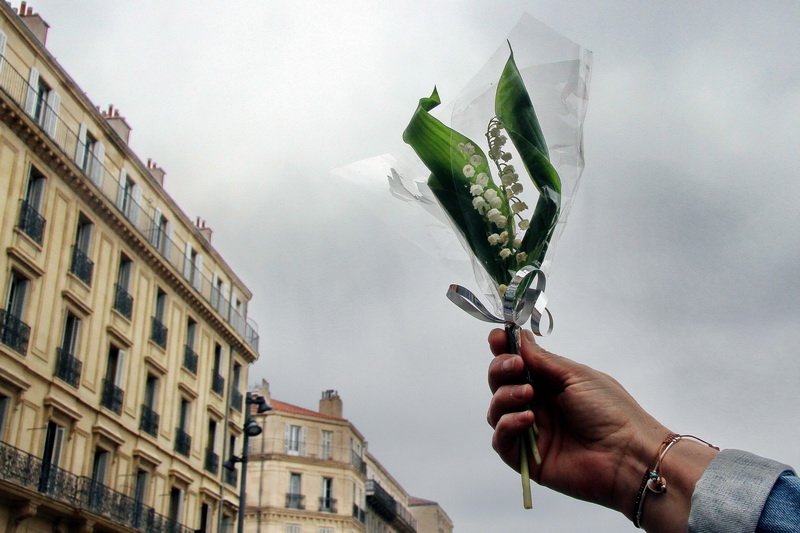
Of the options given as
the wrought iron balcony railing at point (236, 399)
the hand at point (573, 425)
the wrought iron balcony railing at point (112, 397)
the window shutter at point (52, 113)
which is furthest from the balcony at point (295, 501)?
the hand at point (573, 425)

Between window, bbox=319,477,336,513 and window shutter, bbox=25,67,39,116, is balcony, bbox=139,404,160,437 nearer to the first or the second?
window shutter, bbox=25,67,39,116

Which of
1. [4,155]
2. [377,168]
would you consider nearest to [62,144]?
[4,155]

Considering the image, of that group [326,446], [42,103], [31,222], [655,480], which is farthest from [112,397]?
[326,446]

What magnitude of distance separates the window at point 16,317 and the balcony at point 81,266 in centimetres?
201

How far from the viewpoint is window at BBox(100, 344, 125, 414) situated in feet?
78.5

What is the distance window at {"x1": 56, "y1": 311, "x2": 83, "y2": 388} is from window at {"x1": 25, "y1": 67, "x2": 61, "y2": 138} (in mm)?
5355

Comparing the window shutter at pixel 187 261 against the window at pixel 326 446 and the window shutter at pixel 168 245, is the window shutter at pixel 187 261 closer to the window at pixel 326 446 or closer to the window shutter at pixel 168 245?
the window shutter at pixel 168 245

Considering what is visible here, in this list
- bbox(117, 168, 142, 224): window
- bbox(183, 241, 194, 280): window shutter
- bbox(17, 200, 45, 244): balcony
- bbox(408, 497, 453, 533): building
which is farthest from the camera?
bbox(408, 497, 453, 533): building

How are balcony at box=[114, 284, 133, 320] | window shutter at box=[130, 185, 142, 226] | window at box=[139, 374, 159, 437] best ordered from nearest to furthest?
balcony at box=[114, 284, 133, 320]
window at box=[139, 374, 159, 437]
window shutter at box=[130, 185, 142, 226]

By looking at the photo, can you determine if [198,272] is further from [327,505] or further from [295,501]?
[327,505]

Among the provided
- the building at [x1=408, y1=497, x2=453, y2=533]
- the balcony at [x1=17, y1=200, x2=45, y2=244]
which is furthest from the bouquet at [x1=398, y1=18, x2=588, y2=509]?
the building at [x1=408, y1=497, x2=453, y2=533]

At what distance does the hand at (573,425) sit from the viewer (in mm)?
2570

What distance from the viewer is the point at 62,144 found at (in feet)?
73.8

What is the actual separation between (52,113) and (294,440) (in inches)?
1292
